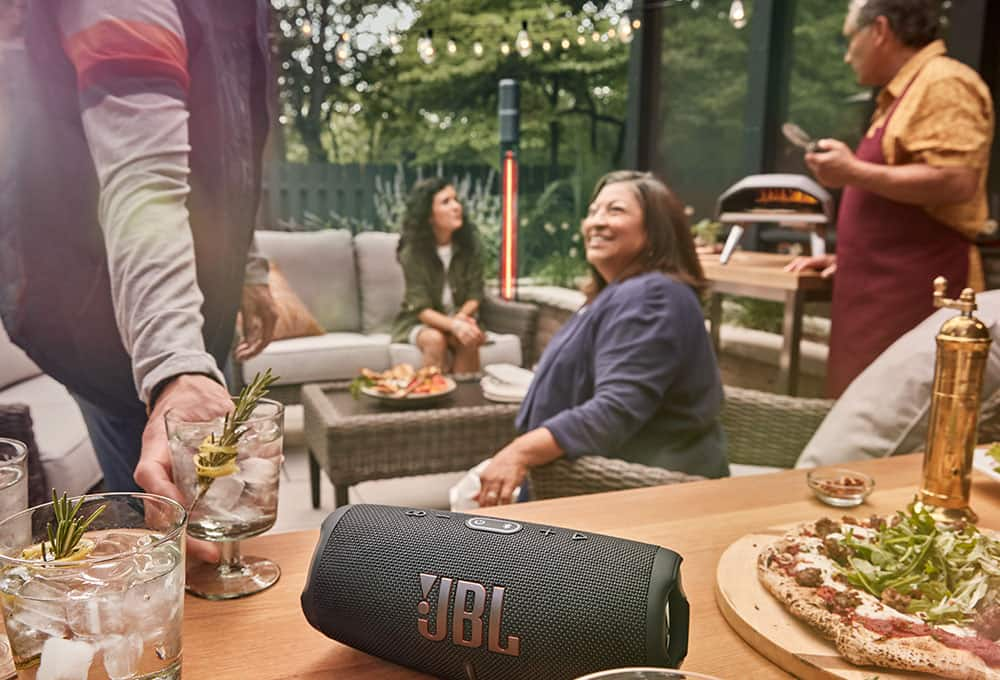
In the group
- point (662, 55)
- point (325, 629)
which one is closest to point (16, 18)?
point (325, 629)

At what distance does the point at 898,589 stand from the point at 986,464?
439 mm

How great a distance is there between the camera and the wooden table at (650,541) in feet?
1.96

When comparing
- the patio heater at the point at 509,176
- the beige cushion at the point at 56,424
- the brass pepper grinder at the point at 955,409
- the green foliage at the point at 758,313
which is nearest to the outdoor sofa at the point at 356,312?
the patio heater at the point at 509,176

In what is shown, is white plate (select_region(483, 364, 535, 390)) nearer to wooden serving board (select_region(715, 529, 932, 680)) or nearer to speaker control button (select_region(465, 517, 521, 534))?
wooden serving board (select_region(715, 529, 932, 680))

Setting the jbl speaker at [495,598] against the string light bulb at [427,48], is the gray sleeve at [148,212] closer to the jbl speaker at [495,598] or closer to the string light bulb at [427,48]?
the jbl speaker at [495,598]

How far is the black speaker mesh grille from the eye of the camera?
52 centimetres

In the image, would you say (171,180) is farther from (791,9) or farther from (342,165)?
(791,9)

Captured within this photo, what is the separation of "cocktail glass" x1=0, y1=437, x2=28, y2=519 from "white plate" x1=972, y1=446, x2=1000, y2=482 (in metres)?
0.97

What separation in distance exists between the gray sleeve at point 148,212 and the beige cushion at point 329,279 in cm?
219

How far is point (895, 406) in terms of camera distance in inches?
50.1

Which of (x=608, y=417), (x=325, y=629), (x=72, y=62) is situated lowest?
(x=608, y=417)

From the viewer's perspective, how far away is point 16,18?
38.4 inches

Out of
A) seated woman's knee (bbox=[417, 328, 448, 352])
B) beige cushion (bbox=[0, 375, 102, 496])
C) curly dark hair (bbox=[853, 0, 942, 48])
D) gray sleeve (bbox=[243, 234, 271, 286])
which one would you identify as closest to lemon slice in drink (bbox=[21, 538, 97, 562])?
beige cushion (bbox=[0, 375, 102, 496])

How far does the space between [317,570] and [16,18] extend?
0.84 metres
